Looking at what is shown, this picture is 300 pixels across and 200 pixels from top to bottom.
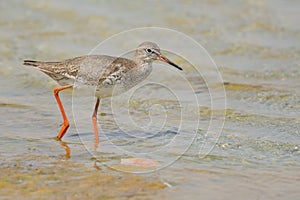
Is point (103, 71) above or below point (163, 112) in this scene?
above

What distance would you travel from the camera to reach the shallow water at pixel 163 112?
736 centimetres

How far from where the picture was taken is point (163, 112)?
418 inches

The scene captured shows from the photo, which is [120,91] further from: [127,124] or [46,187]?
[46,187]

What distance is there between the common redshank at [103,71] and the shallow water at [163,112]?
72 cm

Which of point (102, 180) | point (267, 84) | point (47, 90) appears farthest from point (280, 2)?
point (102, 180)

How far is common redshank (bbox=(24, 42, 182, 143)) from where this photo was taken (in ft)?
29.8

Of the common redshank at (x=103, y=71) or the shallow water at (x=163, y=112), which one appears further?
the common redshank at (x=103, y=71)

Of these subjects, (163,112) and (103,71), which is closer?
(103,71)

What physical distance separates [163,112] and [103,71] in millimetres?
1931

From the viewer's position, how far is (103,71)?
29.7 feet

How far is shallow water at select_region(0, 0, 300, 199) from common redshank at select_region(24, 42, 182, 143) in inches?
28.5

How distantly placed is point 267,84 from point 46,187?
6320 millimetres

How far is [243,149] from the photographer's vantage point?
340 inches

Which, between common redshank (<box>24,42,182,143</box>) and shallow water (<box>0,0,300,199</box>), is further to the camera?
common redshank (<box>24,42,182,143</box>)
